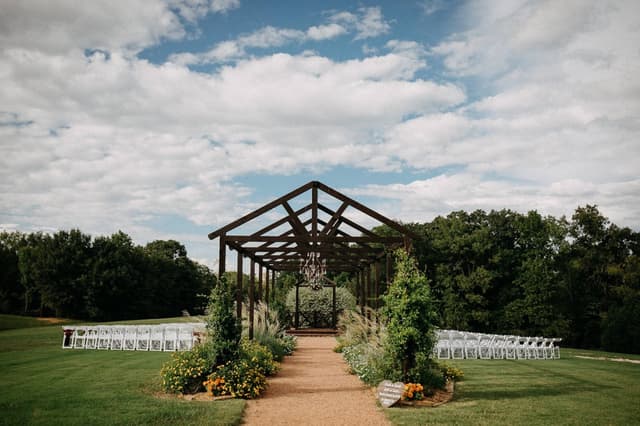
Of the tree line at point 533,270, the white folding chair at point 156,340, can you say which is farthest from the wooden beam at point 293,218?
the tree line at point 533,270

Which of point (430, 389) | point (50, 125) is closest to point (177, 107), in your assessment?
point (50, 125)

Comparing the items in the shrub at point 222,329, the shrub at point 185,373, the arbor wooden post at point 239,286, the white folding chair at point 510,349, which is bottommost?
the white folding chair at point 510,349

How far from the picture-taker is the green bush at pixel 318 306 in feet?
74.2

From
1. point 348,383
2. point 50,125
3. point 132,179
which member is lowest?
point 348,383

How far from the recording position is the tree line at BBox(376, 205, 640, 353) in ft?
93.2

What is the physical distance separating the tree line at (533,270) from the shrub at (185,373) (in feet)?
72.2

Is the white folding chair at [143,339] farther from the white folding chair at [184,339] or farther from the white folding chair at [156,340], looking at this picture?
the white folding chair at [184,339]

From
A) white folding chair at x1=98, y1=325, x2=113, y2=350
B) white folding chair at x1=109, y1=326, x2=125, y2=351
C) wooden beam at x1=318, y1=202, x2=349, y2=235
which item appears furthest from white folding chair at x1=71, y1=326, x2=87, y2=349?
wooden beam at x1=318, y1=202, x2=349, y2=235

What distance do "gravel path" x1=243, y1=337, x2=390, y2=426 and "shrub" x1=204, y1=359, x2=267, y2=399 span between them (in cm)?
22

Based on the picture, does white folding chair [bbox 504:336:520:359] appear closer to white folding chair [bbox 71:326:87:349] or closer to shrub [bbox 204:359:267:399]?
shrub [bbox 204:359:267:399]

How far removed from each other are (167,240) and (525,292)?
120 ft

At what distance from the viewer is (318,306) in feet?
74.2

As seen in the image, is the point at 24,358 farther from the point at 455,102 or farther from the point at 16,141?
the point at 455,102

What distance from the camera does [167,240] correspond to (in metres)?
50.9
